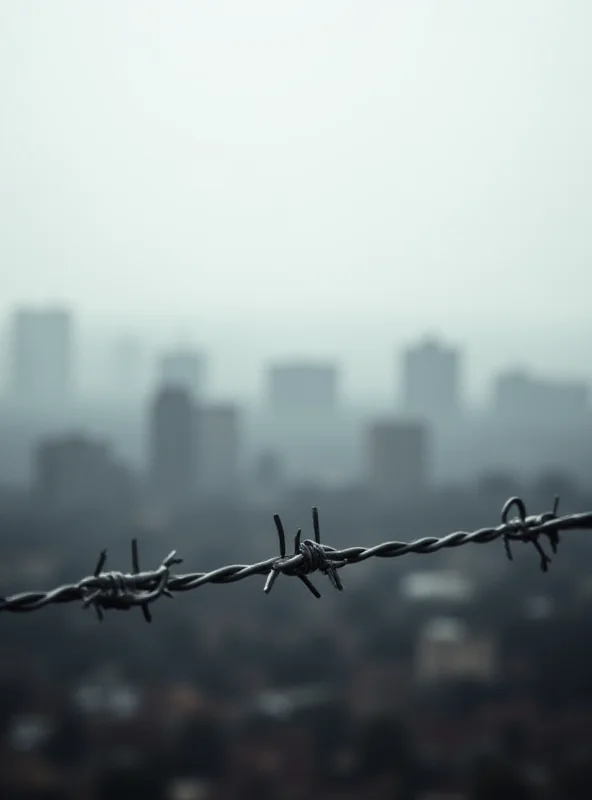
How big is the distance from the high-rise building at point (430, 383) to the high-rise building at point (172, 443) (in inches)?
1234

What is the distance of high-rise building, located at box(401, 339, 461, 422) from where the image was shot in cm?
9919

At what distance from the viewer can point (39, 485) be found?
198ft

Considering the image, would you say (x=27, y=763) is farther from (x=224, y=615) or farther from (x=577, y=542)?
(x=577, y=542)

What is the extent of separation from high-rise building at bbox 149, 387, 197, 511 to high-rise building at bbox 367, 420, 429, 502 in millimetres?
11470

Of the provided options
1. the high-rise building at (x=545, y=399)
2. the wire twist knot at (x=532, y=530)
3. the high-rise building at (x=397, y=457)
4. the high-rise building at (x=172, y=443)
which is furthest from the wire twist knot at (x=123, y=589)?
the high-rise building at (x=545, y=399)

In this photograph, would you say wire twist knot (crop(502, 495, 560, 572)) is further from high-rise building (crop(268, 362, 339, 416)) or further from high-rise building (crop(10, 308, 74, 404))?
high-rise building (crop(268, 362, 339, 416))

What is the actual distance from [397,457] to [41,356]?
150 feet

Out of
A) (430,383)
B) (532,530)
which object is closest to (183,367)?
(430,383)

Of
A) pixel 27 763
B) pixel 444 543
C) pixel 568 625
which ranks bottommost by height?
pixel 27 763

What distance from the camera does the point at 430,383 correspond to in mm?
101500

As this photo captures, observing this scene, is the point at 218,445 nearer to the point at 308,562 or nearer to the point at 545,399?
the point at 545,399

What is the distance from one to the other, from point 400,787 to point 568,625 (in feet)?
34.7

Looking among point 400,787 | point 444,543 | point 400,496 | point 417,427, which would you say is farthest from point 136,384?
point 444,543

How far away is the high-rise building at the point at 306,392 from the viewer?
102312 millimetres
